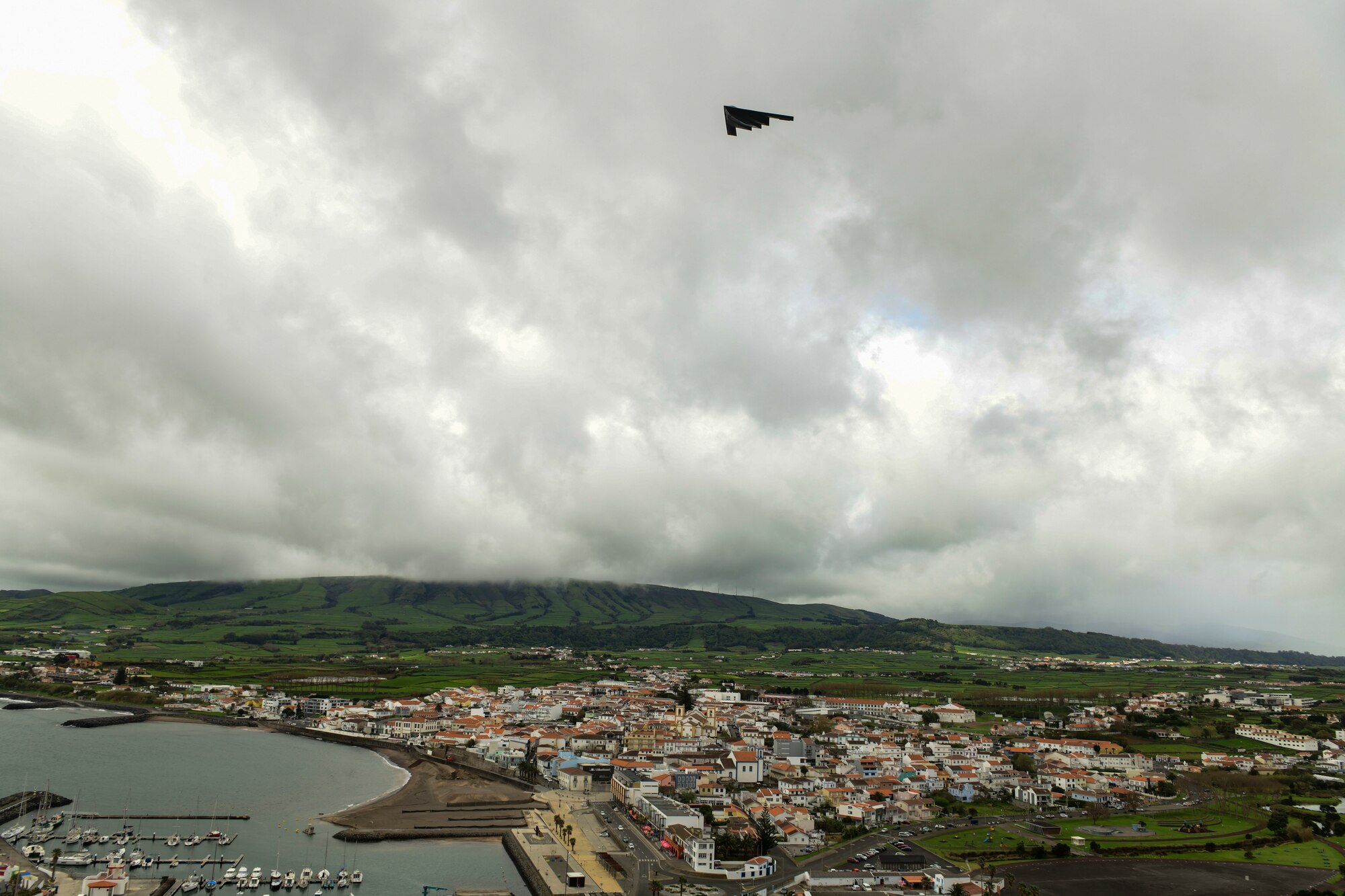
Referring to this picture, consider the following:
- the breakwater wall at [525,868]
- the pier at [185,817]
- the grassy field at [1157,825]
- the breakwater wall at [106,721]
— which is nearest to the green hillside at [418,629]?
the breakwater wall at [106,721]

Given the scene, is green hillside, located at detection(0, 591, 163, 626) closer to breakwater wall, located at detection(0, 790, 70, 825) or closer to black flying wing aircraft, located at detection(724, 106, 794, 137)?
breakwater wall, located at detection(0, 790, 70, 825)

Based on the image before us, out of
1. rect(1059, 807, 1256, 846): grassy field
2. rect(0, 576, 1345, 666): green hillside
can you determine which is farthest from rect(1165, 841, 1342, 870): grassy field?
rect(0, 576, 1345, 666): green hillside

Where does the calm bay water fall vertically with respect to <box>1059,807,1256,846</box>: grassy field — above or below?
below

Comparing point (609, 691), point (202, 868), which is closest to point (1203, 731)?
point (609, 691)

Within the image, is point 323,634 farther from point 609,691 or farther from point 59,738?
point 59,738

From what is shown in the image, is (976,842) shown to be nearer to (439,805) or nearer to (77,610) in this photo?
(439,805)

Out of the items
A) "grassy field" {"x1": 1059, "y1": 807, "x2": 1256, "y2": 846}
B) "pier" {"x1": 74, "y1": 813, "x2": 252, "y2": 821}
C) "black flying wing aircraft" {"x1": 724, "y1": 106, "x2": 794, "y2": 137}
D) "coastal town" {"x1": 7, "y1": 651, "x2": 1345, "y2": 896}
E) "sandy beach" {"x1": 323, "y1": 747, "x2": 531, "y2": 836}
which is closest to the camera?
"black flying wing aircraft" {"x1": 724, "y1": 106, "x2": 794, "y2": 137}

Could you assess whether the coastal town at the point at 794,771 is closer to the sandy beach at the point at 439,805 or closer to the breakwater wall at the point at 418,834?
the breakwater wall at the point at 418,834
